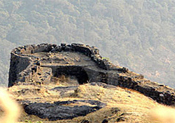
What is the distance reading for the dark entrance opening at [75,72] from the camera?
42375mm

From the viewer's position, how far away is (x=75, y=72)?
4319 centimetres

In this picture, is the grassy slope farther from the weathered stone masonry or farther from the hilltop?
the weathered stone masonry

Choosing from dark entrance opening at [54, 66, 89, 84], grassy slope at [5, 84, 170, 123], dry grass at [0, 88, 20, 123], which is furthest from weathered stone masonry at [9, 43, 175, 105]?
dry grass at [0, 88, 20, 123]

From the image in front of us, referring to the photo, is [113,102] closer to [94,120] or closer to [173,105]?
[94,120]

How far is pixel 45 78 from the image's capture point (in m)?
35.4

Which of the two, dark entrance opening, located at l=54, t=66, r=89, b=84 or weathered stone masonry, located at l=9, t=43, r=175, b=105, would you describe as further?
dark entrance opening, located at l=54, t=66, r=89, b=84

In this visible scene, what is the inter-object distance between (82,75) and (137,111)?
920 inches

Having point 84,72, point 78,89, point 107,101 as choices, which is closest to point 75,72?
point 84,72

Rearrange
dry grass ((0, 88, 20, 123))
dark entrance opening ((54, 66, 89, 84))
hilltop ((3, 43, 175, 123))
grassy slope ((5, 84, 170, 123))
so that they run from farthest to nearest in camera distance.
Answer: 1. dark entrance opening ((54, 66, 89, 84))
2. hilltop ((3, 43, 175, 123))
3. dry grass ((0, 88, 20, 123))
4. grassy slope ((5, 84, 170, 123))

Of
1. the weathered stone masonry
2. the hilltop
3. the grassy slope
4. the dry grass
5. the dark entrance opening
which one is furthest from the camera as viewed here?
the dark entrance opening

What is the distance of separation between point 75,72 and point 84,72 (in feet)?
3.60

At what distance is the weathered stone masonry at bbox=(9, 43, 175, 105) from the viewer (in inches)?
1298

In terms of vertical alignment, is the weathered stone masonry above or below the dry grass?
above

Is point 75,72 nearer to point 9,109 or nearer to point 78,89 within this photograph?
point 78,89
